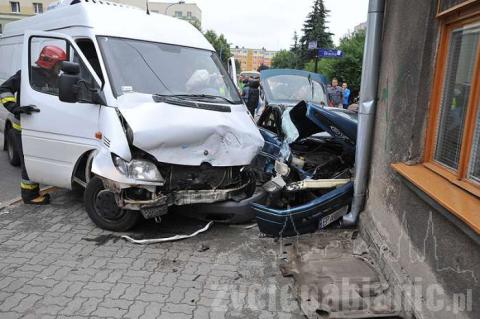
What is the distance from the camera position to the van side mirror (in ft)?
14.5

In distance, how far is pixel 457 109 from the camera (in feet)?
9.93

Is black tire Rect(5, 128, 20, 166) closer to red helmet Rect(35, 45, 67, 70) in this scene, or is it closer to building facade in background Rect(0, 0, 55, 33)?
red helmet Rect(35, 45, 67, 70)

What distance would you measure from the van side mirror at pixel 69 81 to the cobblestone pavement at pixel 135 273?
1533 mm

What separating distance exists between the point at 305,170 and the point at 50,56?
3553mm

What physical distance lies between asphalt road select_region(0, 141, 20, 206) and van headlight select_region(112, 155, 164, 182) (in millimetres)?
2496

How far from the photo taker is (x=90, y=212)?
475 cm

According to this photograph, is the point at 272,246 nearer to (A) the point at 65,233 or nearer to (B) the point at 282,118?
(B) the point at 282,118

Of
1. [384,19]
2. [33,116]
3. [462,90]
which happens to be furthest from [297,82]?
[462,90]

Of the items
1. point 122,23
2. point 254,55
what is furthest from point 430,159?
point 254,55

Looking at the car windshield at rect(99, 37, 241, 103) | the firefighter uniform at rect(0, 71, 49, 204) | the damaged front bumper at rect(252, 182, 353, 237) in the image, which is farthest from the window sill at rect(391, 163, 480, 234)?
the firefighter uniform at rect(0, 71, 49, 204)

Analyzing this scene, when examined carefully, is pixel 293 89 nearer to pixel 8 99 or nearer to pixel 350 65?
pixel 8 99

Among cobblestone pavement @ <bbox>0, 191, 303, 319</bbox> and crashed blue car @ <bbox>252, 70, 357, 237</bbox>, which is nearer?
cobblestone pavement @ <bbox>0, 191, 303, 319</bbox>

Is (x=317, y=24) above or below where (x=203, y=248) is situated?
above

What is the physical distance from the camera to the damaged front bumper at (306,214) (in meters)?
4.41
